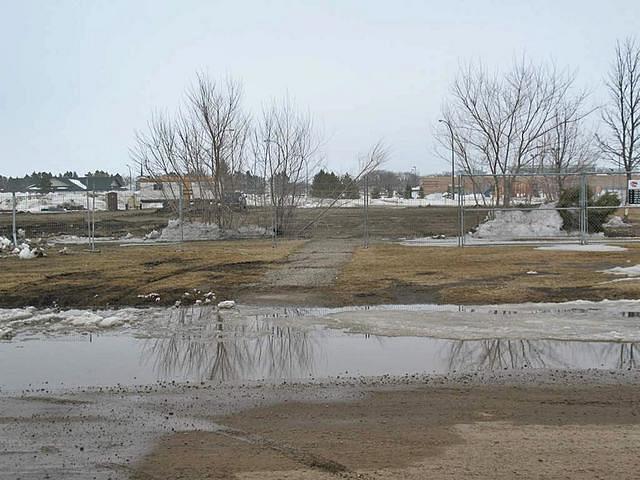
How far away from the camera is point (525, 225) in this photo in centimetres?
2561

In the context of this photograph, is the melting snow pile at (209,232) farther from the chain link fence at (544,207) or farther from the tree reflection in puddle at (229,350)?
the tree reflection in puddle at (229,350)

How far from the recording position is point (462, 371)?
23.8ft

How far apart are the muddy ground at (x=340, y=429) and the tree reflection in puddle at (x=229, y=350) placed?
572mm

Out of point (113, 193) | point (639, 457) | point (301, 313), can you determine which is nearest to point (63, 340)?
point (301, 313)

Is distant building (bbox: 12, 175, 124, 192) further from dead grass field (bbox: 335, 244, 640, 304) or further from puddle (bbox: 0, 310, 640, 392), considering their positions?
puddle (bbox: 0, 310, 640, 392)

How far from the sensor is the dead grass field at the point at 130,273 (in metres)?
12.6

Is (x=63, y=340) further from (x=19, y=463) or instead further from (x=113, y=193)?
(x=113, y=193)

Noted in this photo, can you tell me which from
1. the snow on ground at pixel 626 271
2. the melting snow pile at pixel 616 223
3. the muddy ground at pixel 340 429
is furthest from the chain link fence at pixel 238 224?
the muddy ground at pixel 340 429

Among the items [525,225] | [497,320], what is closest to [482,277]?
[497,320]

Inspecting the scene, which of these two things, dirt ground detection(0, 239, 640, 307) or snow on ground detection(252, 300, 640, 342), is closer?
snow on ground detection(252, 300, 640, 342)

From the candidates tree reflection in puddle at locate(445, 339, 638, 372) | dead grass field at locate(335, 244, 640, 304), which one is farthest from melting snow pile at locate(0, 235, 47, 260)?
tree reflection in puddle at locate(445, 339, 638, 372)

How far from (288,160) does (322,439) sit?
24561mm

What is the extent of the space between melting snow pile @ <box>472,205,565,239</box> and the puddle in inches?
681

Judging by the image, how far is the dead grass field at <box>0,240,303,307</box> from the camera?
41.4 ft
